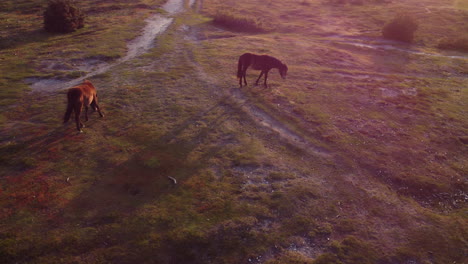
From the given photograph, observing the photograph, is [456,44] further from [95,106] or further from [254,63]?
[95,106]

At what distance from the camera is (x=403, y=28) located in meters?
41.1

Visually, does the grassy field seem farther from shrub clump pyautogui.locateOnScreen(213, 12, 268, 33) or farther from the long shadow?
shrub clump pyautogui.locateOnScreen(213, 12, 268, 33)

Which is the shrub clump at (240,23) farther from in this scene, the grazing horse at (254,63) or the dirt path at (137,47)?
the grazing horse at (254,63)

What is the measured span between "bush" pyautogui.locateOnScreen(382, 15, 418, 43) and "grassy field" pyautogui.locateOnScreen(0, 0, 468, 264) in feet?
41.7

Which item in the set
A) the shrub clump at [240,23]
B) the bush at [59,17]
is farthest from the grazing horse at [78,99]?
the shrub clump at [240,23]

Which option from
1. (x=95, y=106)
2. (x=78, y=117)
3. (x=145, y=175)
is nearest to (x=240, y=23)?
(x=95, y=106)

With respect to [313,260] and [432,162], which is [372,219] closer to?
[313,260]

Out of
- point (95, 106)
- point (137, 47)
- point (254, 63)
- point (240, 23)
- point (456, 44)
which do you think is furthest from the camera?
point (240, 23)

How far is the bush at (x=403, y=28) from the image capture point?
135 ft

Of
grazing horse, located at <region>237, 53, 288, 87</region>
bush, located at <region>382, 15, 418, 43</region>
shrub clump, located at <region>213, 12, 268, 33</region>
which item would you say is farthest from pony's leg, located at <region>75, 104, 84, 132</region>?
bush, located at <region>382, 15, 418, 43</region>

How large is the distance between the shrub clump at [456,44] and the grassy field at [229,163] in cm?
1185

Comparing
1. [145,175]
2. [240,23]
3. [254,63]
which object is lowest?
[145,175]

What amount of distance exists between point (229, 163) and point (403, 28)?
39.4 meters

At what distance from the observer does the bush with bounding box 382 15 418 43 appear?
41156 millimetres
